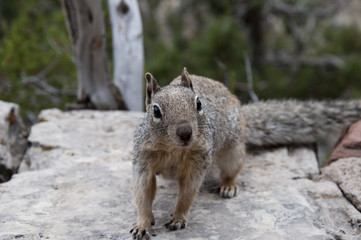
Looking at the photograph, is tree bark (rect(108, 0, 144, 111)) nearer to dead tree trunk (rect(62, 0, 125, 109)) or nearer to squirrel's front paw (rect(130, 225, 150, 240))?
dead tree trunk (rect(62, 0, 125, 109))

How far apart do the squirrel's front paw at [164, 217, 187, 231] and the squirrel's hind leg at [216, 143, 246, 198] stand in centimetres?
82

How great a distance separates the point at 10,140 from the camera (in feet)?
16.6

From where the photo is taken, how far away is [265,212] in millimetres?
3539

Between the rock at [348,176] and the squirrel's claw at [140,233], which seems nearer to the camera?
the squirrel's claw at [140,233]

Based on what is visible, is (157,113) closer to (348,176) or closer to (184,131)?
(184,131)

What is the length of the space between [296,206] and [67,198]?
1.99 m

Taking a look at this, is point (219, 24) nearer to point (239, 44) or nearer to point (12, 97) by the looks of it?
point (239, 44)

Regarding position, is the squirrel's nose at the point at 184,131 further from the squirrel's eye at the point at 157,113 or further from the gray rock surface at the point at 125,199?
the gray rock surface at the point at 125,199

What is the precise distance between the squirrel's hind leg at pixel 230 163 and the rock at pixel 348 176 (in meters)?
0.93

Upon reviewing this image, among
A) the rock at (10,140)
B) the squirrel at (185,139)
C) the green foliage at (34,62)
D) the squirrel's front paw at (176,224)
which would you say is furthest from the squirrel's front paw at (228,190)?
the green foliage at (34,62)

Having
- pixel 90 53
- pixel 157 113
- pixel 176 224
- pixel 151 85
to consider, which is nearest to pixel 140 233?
pixel 176 224

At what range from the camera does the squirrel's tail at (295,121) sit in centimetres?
493

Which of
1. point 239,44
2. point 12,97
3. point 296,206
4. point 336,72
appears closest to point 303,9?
point 336,72

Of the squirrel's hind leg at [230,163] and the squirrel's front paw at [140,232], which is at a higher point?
the squirrel's hind leg at [230,163]
